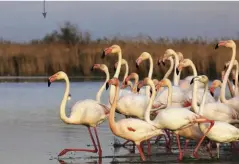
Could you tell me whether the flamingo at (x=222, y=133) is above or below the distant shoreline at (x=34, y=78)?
above

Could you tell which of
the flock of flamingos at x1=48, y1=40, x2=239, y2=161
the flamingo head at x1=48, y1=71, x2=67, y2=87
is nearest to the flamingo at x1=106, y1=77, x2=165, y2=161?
the flock of flamingos at x1=48, y1=40, x2=239, y2=161

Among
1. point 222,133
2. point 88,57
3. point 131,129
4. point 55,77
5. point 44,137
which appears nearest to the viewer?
point 222,133

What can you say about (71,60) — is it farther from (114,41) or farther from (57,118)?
(57,118)

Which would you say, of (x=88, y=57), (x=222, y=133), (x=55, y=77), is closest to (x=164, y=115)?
(x=222, y=133)

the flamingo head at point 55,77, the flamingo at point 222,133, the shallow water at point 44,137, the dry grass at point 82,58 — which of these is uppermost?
the flamingo head at point 55,77

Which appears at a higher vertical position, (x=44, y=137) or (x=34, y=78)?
(x=44, y=137)

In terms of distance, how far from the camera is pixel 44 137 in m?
12.0

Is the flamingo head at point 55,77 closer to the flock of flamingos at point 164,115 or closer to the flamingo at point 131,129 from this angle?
the flock of flamingos at point 164,115

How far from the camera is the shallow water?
32.7 ft

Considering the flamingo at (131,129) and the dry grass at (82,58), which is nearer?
the flamingo at (131,129)

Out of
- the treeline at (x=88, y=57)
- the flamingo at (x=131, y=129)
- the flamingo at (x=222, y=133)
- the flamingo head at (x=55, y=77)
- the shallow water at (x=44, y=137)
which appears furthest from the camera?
the treeline at (x=88, y=57)

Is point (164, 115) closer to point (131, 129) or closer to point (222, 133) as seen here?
point (131, 129)

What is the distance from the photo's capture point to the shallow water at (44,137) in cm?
995

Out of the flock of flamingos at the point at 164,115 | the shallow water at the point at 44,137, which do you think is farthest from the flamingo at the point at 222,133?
the shallow water at the point at 44,137
